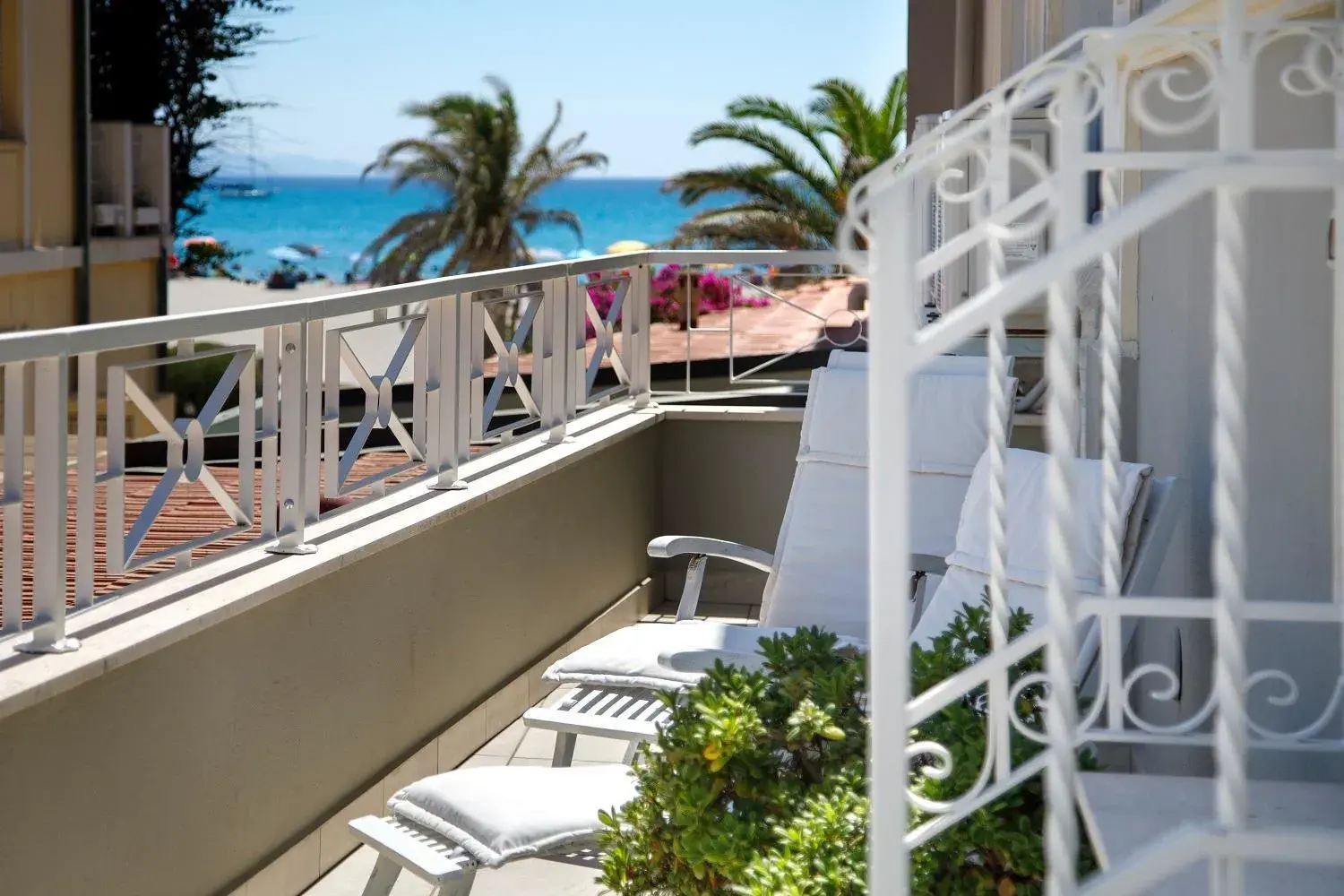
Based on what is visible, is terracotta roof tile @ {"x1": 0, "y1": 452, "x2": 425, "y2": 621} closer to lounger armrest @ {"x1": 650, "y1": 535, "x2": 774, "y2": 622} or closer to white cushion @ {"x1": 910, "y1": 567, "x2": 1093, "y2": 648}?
lounger armrest @ {"x1": 650, "y1": 535, "x2": 774, "y2": 622}

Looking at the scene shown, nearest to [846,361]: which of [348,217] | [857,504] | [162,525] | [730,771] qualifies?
[857,504]

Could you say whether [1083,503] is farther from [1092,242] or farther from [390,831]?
[1092,242]

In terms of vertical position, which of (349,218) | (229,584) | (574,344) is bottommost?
(229,584)

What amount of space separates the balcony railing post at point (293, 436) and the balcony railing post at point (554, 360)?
181 cm

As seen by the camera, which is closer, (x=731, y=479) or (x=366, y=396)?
(x=366, y=396)

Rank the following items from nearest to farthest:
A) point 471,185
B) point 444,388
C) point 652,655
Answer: point 652,655
point 444,388
point 471,185

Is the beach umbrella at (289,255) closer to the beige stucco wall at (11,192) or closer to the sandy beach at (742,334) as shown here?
the sandy beach at (742,334)

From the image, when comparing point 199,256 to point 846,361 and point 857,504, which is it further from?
point 857,504

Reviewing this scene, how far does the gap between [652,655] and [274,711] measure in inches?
38.4

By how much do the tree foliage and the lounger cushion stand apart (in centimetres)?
1751

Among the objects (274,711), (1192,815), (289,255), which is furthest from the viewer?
(289,255)

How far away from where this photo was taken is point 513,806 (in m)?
3.01

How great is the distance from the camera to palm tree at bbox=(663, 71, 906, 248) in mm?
18797

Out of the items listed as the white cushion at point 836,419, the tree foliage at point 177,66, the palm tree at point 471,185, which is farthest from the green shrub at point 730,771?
the palm tree at point 471,185
